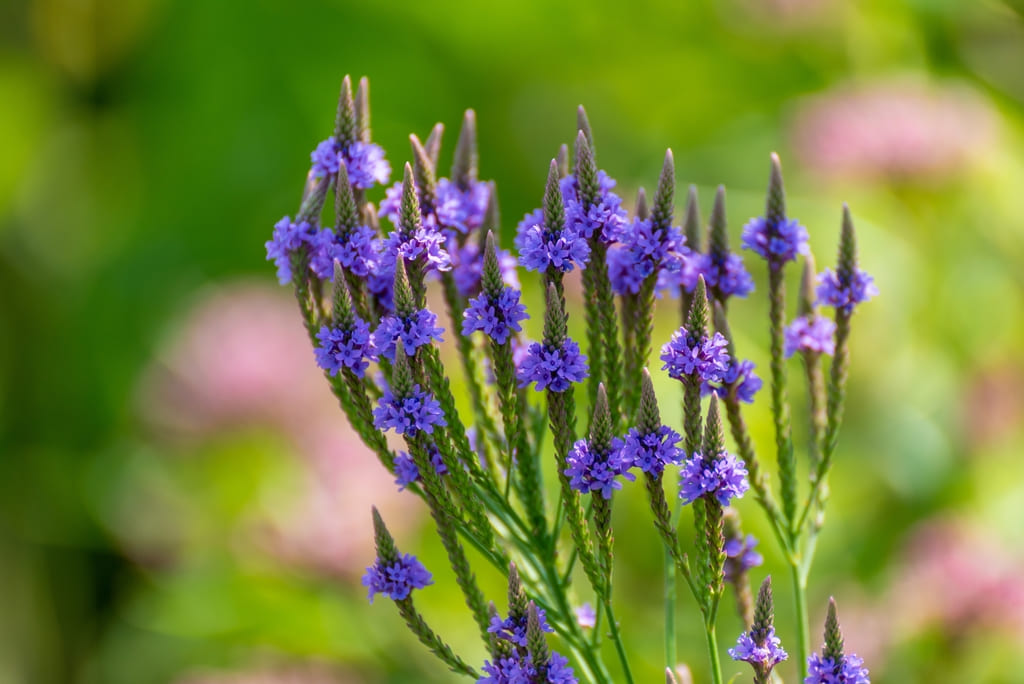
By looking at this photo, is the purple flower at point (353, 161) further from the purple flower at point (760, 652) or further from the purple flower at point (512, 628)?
the purple flower at point (760, 652)

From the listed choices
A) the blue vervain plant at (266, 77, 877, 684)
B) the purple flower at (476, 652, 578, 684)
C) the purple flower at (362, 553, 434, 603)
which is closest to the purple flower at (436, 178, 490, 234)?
the blue vervain plant at (266, 77, 877, 684)

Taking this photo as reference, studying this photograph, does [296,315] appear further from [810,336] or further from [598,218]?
[598,218]

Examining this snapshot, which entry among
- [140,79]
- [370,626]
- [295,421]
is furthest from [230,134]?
[370,626]

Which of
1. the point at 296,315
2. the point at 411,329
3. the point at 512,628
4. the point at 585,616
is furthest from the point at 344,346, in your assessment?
the point at 296,315

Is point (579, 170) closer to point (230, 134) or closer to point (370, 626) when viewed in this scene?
point (370, 626)

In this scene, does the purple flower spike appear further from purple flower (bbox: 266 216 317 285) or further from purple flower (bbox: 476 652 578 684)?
purple flower (bbox: 266 216 317 285)
